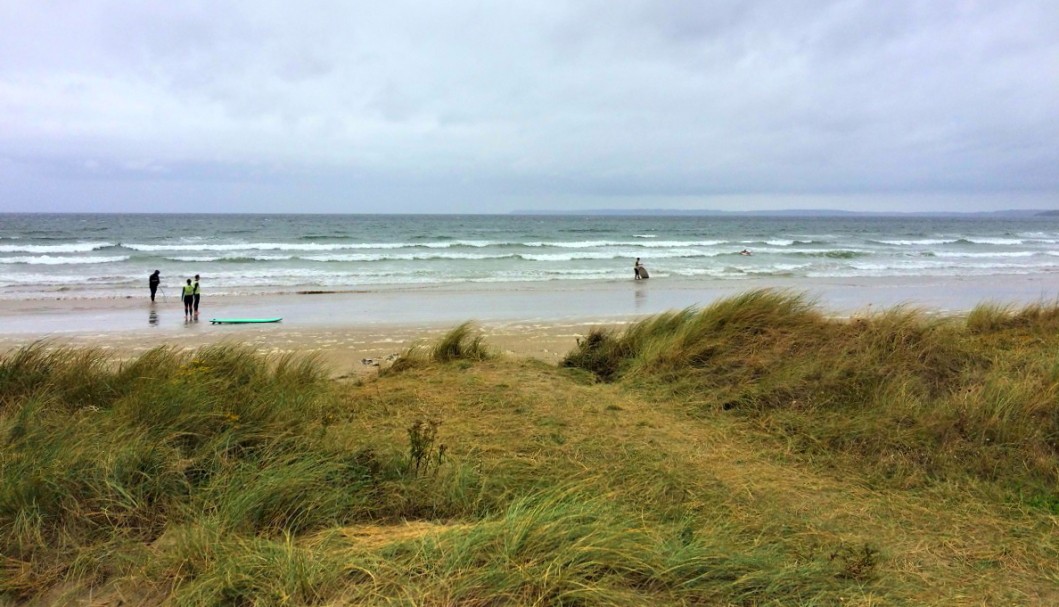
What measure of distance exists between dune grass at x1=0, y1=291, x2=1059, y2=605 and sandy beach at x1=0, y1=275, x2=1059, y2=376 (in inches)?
118

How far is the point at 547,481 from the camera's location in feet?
12.0

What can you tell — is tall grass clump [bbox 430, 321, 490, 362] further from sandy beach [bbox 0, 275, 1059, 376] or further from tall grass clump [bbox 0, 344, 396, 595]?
tall grass clump [bbox 0, 344, 396, 595]

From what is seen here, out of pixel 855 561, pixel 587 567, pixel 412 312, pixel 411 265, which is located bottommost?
pixel 412 312

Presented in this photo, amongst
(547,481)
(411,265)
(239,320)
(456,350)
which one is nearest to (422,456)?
(547,481)

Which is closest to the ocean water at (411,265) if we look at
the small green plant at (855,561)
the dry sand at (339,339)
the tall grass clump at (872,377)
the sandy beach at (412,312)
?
the sandy beach at (412,312)

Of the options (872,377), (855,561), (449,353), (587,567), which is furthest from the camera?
(449,353)

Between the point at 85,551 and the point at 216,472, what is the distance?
81cm

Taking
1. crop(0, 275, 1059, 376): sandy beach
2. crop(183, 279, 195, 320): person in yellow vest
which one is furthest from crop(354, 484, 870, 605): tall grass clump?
crop(183, 279, 195, 320): person in yellow vest

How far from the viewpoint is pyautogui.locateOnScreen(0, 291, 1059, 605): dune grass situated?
2521mm

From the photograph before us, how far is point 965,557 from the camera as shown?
122 inches

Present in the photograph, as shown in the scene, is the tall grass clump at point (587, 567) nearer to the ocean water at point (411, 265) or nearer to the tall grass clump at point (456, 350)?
the tall grass clump at point (456, 350)

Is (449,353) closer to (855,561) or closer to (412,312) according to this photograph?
(855,561)

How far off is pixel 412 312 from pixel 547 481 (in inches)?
511

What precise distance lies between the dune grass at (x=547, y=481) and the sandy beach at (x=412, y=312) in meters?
3.00
